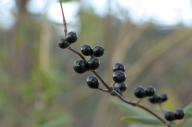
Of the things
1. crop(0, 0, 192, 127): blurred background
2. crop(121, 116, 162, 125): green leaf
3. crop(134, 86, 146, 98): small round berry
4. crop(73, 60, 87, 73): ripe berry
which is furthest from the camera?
crop(0, 0, 192, 127): blurred background

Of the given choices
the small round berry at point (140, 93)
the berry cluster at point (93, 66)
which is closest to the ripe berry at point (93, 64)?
the berry cluster at point (93, 66)

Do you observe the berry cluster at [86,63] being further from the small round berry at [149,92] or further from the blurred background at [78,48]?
the blurred background at [78,48]

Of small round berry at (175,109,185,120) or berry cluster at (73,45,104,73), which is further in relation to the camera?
small round berry at (175,109,185,120)

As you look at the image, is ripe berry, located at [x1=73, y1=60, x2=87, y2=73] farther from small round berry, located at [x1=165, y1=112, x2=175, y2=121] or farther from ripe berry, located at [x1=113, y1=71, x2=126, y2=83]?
small round berry, located at [x1=165, y1=112, x2=175, y2=121]

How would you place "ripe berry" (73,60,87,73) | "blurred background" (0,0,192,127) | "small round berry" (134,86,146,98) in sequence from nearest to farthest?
Answer: "ripe berry" (73,60,87,73)
"small round berry" (134,86,146,98)
"blurred background" (0,0,192,127)

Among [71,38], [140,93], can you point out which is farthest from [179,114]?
[71,38]

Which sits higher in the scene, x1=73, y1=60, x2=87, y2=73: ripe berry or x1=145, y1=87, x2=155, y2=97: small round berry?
x1=73, y1=60, x2=87, y2=73: ripe berry

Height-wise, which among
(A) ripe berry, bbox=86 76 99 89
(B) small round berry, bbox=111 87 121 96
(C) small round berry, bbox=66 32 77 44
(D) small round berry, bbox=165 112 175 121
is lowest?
(D) small round berry, bbox=165 112 175 121

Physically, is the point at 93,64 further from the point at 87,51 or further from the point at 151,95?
the point at 151,95

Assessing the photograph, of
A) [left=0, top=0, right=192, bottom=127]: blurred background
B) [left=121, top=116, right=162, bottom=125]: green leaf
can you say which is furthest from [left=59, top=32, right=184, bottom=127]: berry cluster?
[left=0, top=0, right=192, bottom=127]: blurred background

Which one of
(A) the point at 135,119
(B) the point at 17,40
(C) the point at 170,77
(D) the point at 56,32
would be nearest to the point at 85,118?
(C) the point at 170,77

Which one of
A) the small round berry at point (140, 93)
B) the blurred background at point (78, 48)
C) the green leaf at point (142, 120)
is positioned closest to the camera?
the small round berry at point (140, 93)
